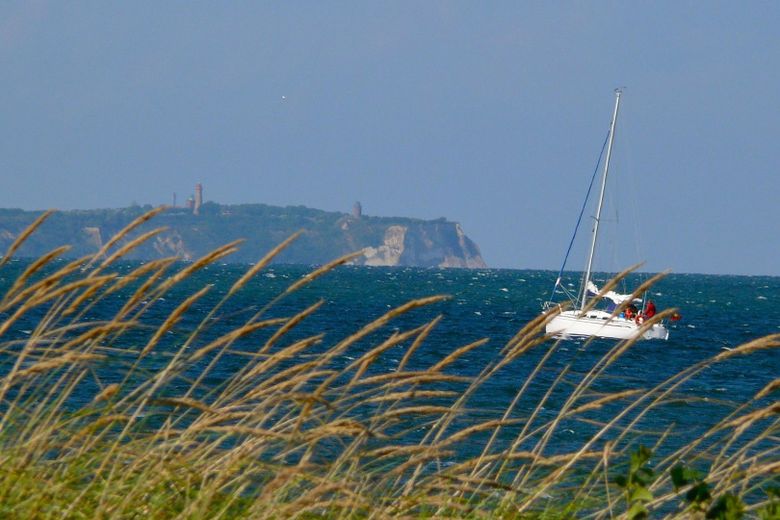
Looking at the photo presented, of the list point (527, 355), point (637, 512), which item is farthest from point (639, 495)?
point (527, 355)

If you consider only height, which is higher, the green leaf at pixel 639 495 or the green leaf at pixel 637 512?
the green leaf at pixel 639 495

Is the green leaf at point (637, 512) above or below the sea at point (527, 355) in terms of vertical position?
above

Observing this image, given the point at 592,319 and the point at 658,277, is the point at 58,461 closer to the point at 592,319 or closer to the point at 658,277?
the point at 658,277

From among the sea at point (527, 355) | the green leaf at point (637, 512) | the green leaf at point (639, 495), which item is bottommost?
the sea at point (527, 355)

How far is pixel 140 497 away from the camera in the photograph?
3.81 m

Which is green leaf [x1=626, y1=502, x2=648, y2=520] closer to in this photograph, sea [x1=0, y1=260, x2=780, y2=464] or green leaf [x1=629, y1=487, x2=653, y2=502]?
green leaf [x1=629, y1=487, x2=653, y2=502]

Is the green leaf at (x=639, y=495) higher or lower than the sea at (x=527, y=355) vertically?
higher

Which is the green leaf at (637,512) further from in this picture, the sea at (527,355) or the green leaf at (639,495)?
the sea at (527,355)

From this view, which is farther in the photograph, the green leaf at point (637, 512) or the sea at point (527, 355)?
the sea at point (527, 355)

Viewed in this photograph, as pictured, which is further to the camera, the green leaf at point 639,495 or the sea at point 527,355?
the sea at point 527,355

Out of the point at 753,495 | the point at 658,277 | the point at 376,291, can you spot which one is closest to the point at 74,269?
the point at 658,277

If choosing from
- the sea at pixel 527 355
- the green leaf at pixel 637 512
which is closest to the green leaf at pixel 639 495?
the green leaf at pixel 637 512

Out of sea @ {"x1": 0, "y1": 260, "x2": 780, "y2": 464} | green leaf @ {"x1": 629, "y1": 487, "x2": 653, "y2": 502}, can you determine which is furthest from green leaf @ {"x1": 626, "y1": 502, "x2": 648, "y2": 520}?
sea @ {"x1": 0, "y1": 260, "x2": 780, "y2": 464}

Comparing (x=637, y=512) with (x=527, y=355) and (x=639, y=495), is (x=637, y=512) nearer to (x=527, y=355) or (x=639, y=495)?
(x=639, y=495)
